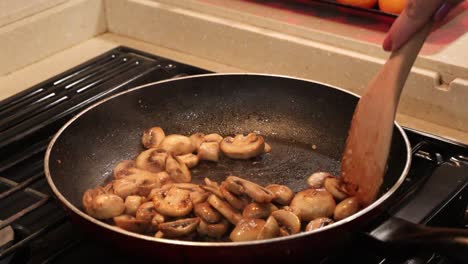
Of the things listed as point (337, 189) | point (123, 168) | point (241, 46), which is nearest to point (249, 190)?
point (337, 189)

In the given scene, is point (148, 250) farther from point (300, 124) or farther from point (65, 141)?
point (300, 124)

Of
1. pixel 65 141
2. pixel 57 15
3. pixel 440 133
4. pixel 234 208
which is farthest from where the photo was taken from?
pixel 57 15

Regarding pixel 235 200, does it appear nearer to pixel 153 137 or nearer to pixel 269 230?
pixel 269 230

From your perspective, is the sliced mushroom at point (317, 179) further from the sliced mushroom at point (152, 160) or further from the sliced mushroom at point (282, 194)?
the sliced mushroom at point (152, 160)

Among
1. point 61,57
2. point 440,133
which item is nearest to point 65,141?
point 61,57

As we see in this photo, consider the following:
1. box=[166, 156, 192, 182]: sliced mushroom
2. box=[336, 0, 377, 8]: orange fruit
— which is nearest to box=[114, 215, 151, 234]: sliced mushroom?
box=[166, 156, 192, 182]: sliced mushroom

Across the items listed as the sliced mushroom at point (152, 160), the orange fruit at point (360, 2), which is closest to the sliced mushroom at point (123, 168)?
the sliced mushroom at point (152, 160)
